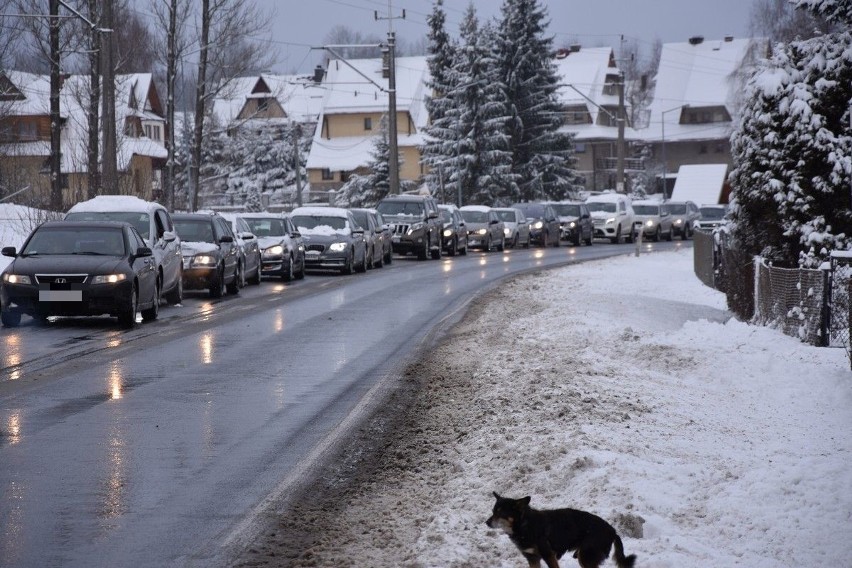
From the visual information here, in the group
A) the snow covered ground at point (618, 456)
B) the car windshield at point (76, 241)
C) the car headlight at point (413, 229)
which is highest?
the car windshield at point (76, 241)

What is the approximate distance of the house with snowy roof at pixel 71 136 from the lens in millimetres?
42812

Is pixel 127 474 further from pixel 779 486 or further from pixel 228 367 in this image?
pixel 228 367

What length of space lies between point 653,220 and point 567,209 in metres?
6.24

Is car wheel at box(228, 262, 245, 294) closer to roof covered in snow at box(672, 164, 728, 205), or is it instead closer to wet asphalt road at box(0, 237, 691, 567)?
wet asphalt road at box(0, 237, 691, 567)

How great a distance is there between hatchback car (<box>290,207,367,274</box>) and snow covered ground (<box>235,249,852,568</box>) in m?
18.1

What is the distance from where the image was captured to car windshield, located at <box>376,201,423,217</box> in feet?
150

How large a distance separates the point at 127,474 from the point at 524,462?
8.31 feet

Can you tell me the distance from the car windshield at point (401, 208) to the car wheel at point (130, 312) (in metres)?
26.4

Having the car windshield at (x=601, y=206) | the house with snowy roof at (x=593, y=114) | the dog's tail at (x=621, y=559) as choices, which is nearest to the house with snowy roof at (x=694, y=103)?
the house with snowy roof at (x=593, y=114)

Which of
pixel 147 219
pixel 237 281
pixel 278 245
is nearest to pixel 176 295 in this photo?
pixel 147 219

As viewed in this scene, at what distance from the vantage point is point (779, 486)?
7.83m

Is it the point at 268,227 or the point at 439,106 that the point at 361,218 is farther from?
the point at 439,106

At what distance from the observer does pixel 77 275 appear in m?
18.8

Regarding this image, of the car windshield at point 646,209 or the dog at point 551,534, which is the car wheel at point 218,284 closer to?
the dog at point 551,534
